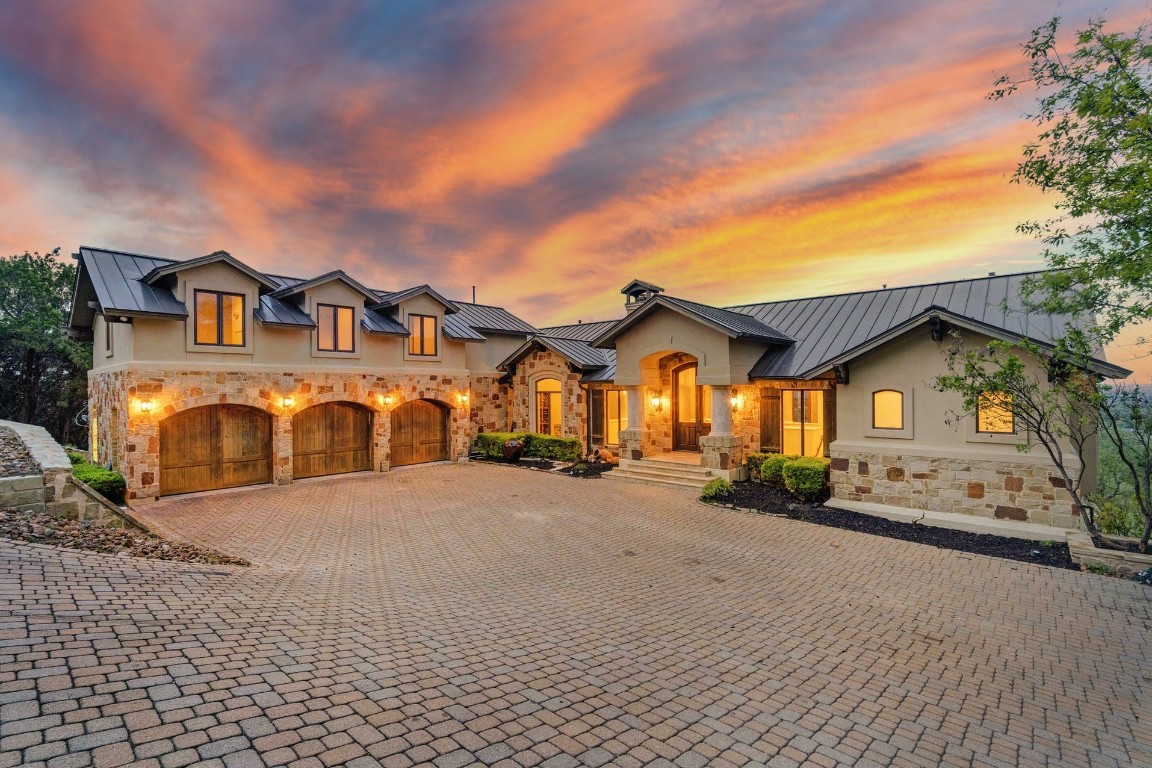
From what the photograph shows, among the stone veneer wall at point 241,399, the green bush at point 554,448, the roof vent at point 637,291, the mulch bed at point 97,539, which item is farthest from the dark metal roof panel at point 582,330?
the mulch bed at point 97,539

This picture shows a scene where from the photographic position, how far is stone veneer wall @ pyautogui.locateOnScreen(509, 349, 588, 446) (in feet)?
64.1

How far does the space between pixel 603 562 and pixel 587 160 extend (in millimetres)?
13142

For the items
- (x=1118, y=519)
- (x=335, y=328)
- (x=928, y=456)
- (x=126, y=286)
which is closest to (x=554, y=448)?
(x=335, y=328)

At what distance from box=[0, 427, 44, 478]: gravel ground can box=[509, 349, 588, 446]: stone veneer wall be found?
1410cm

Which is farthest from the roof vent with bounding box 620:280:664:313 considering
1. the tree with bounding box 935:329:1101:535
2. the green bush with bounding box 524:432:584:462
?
the tree with bounding box 935:329:1101:535

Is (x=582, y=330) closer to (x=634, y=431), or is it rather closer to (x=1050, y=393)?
(x=634, y=431)

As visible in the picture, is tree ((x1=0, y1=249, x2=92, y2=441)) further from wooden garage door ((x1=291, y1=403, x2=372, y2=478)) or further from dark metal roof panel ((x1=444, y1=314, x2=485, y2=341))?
dark metal roof panel ((x1=444, y1=314, x2=485, y2=341))

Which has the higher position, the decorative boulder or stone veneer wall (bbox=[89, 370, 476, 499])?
stone veneer wall (bbox=[89, 370, 476, 499])

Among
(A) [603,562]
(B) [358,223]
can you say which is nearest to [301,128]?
(B) [358,223]

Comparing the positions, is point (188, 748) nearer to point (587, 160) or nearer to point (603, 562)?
point (603, 562)

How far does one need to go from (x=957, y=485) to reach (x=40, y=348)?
3606 cm

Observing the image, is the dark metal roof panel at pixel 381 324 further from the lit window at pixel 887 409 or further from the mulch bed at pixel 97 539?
the lit window at pixel 887 409

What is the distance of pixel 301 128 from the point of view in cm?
1441

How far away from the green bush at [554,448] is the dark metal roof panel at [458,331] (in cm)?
446
